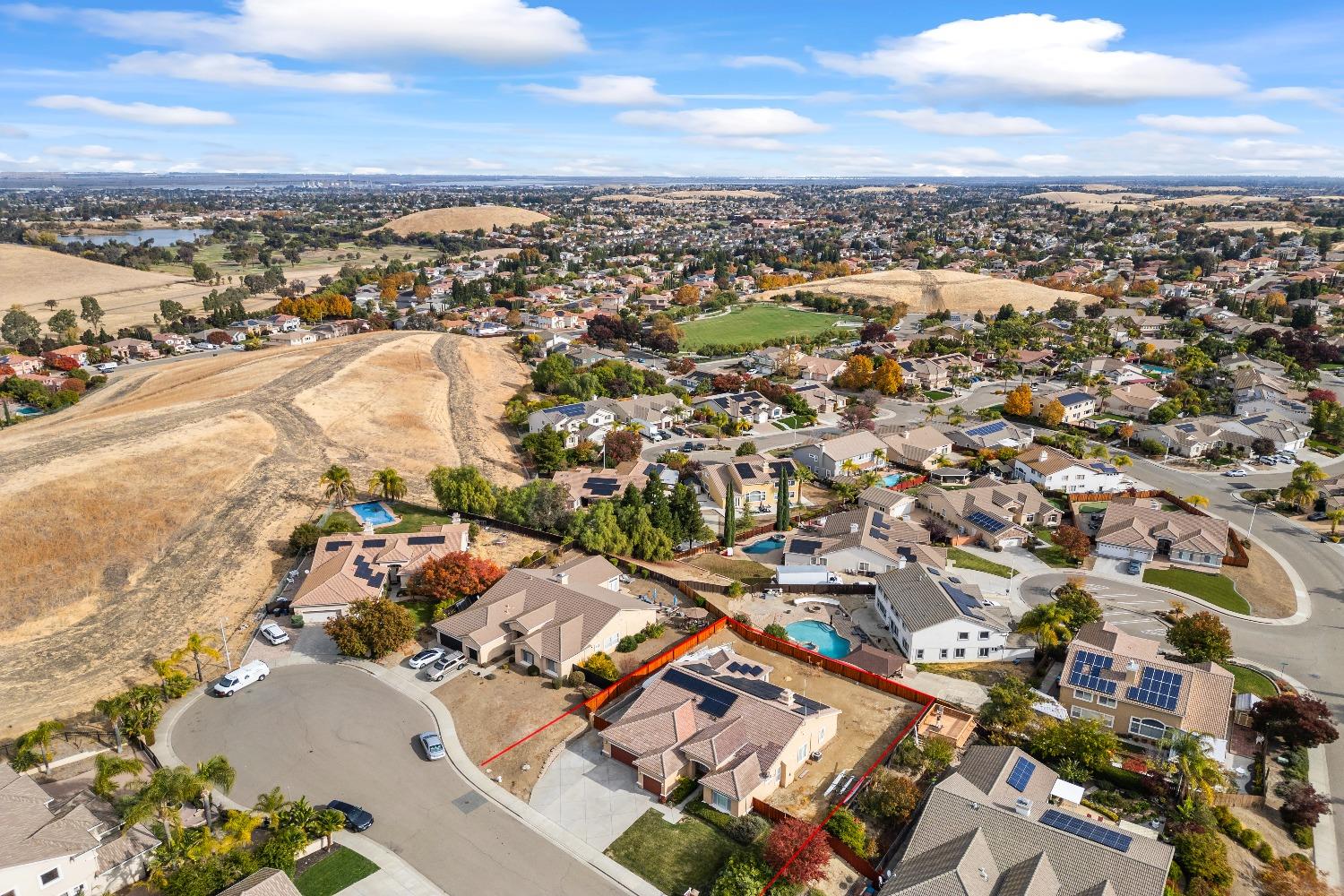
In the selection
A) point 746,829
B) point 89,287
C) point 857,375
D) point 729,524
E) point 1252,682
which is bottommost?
point 1252,682

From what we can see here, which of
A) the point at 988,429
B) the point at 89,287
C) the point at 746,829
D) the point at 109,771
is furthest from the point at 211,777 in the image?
the point at 89,287

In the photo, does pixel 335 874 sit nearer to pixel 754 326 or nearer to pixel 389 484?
pixel 389 484

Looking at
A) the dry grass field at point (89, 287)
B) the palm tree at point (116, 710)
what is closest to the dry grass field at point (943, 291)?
the dry grass field at point (89, 287)

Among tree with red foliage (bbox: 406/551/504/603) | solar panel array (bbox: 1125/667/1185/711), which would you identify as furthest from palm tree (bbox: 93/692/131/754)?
solar panel array (bbox: 1125/667/1185/711)

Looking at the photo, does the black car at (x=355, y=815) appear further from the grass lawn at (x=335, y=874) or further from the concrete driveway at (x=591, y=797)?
the concrete driveway at (x=591, y=797)

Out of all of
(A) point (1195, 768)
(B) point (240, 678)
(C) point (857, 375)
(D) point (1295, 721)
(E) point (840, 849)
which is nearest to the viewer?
(E) point (840, 849)

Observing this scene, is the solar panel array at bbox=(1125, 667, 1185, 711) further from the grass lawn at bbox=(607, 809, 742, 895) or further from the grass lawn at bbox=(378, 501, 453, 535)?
the grass lawn at bbox=(378, 501, 453, 535)

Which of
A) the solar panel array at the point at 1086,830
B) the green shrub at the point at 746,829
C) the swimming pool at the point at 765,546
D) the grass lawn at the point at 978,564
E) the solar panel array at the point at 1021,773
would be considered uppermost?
the solar panel array at the point at 1086,830
